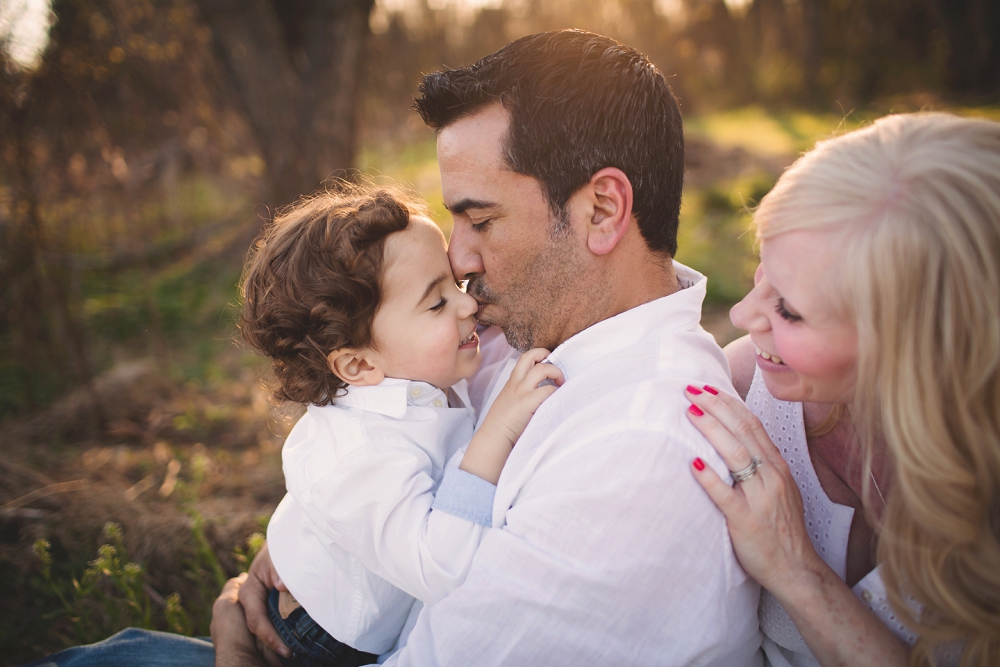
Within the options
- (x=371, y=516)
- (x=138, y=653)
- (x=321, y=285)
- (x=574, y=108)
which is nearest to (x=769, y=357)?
(x=574, y=108)

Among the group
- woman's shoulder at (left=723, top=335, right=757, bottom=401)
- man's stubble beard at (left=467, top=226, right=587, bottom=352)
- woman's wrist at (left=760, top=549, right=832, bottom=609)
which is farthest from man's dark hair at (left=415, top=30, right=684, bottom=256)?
woman's wrist at (left=760, top=549, right=832, bottom=609)

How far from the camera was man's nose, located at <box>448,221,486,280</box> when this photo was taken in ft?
6.65

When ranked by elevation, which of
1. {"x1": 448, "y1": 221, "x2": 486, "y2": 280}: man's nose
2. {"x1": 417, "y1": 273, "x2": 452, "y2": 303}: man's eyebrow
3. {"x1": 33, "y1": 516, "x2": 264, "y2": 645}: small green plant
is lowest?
{"x1": 33, "y1": 516, "x2": 264, "y2": 645}: small green plant

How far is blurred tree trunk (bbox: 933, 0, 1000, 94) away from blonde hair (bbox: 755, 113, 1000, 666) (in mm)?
17788

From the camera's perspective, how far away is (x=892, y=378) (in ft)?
4.30

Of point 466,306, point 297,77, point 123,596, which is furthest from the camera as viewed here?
point 297,77

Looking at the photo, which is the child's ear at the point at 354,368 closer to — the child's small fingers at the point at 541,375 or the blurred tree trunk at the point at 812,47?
the child's small fingers at the point at 541,375

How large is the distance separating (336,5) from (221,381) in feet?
10.1

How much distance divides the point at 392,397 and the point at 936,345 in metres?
1.37

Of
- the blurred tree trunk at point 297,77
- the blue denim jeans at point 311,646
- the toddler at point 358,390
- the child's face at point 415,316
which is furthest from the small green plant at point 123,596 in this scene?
the blurred tree trunk at point 297,77

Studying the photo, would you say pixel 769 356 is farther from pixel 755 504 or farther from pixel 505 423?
pixel 505 423

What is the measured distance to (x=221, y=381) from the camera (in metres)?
5.38

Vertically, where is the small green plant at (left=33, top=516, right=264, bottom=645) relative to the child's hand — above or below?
below

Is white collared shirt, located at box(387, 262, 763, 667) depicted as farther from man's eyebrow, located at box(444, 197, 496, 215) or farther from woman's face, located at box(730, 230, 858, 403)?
man's eyebrow, located at box(444, 197, 496, 215)
